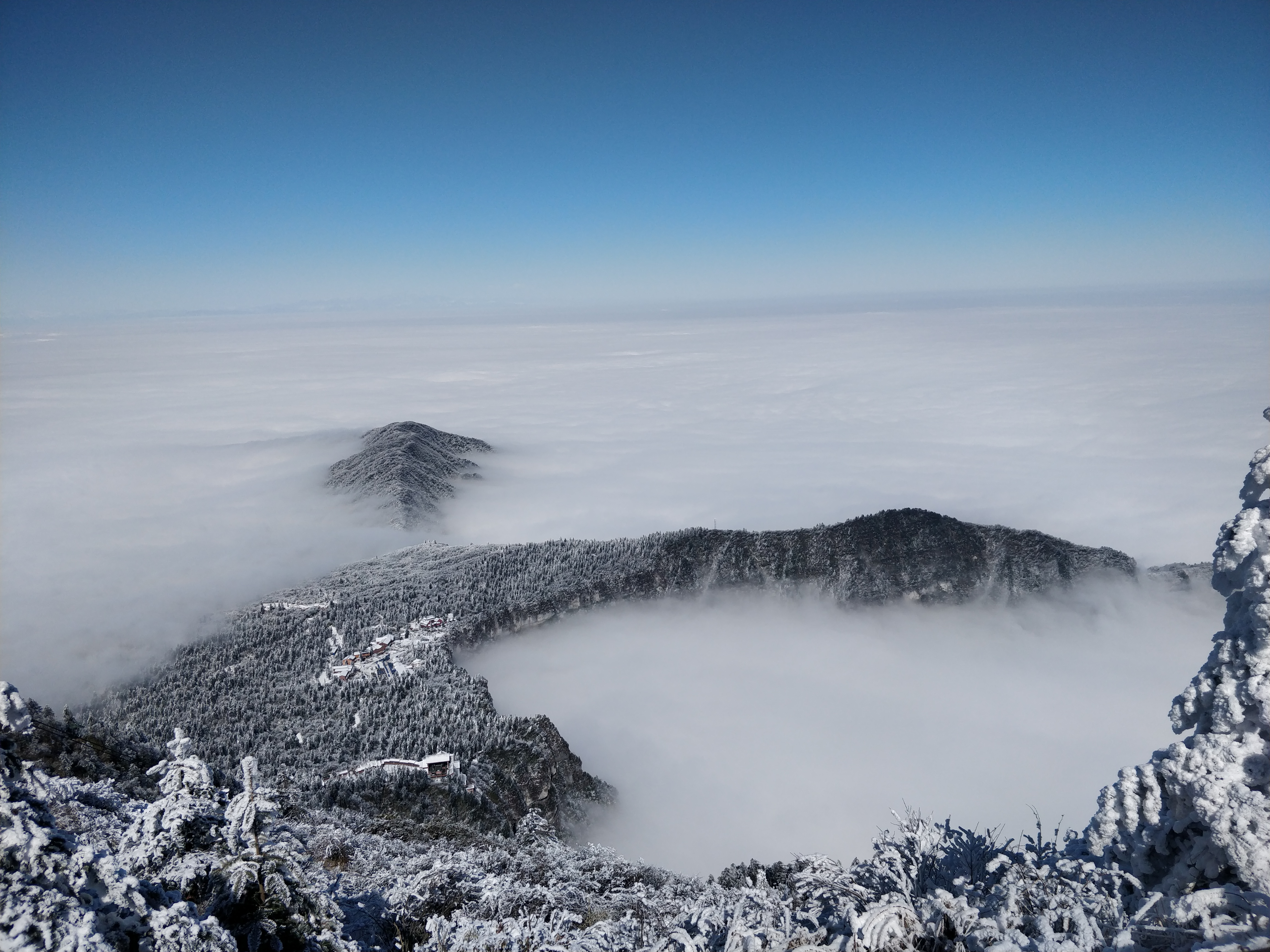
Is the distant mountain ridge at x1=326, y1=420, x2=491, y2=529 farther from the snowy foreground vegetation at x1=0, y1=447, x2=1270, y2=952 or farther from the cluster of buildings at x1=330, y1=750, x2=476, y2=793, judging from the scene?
the snowy foreground vegetation at x1=0, y1=447, x2=1270, y2=952

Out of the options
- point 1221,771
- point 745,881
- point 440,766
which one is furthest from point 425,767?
point 1221,771

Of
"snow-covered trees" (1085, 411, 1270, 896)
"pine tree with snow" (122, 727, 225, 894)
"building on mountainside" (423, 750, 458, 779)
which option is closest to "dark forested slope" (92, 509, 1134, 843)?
"building on mountainside" (423, 750, 458, 779)

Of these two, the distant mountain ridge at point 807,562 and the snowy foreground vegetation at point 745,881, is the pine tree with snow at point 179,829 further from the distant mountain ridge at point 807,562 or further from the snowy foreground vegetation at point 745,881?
the distant mountain ridge at point 807,562

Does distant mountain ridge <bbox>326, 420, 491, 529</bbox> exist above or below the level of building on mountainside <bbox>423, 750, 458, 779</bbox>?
above

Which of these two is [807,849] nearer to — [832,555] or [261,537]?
[832,555]

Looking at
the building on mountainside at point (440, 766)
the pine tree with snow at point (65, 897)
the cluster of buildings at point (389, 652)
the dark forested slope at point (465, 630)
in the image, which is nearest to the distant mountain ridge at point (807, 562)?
the dark forested slope at point (465, 630)

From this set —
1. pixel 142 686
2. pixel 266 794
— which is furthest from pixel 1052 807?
pixel 142 686

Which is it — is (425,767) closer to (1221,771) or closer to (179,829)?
(179,829)

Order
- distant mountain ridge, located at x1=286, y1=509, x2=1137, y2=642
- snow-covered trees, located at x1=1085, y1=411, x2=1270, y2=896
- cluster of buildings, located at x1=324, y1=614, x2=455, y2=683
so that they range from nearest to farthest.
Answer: snow-covered trees, located at x1=1085, y1=411, x2=1270, y2=896, cluster of buildings, located at x1=324, y1=614, x2=455, y2=683, distant mountain ridge, located at x1=286, y1=509, x2=1137, y2=642
